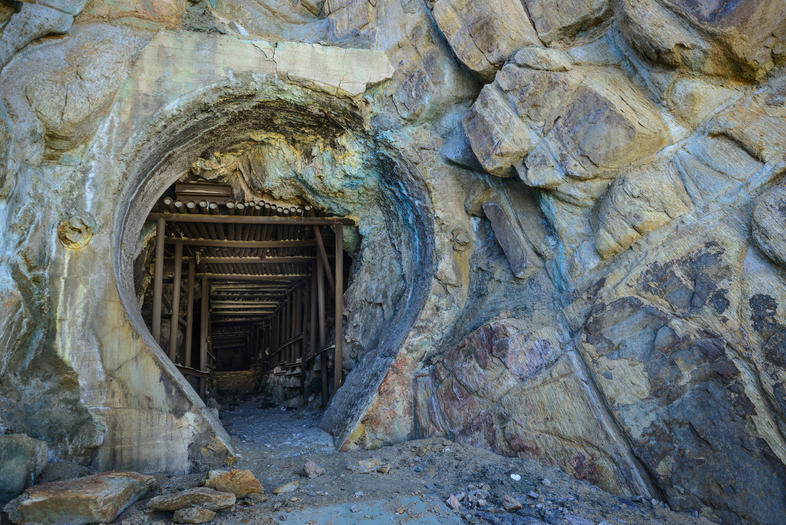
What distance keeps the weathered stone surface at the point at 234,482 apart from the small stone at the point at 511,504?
180 centimetres

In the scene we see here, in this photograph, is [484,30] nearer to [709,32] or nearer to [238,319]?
[709,32]

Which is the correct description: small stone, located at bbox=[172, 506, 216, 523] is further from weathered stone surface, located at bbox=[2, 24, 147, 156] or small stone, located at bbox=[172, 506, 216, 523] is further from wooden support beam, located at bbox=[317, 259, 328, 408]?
wooden support beam, located at bbox=[317, 259, 328, 408]

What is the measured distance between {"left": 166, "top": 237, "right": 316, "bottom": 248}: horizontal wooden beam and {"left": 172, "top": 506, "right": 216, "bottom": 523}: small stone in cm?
546

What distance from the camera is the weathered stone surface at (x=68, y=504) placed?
3.14 m

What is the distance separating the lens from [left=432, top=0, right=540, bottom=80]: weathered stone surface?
521cm

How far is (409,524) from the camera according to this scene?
3.51 metres

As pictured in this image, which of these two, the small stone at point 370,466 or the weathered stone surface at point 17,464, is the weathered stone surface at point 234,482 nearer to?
the small stone at point 370,466

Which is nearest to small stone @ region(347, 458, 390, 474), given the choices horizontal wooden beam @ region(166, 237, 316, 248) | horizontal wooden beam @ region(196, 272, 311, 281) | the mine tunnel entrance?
the mine tunnel entrance

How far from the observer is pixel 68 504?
125 inches

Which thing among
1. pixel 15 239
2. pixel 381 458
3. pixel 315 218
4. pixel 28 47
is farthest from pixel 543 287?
pixel 28 47

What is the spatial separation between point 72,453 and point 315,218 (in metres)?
4.31

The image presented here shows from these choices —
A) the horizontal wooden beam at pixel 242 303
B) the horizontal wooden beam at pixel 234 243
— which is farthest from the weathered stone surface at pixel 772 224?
the horizontal wooden beam at pixel 242 303

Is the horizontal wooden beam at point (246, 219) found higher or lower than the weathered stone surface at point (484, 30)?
lower

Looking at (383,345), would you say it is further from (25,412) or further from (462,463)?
(25,412)
